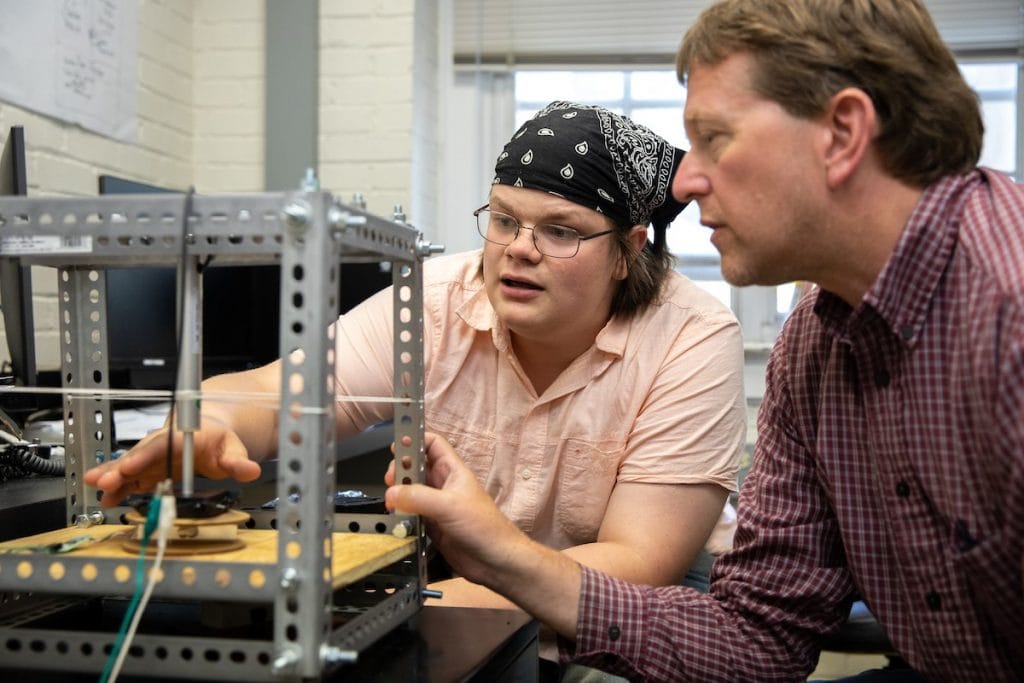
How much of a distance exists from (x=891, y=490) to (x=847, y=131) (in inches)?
13.7

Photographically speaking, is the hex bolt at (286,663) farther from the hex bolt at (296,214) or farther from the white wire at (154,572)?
the hex bolt at (296,214)

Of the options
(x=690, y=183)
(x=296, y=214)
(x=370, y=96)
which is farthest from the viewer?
(x=370, y=96)

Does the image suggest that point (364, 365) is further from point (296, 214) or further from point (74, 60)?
point (74, 60)

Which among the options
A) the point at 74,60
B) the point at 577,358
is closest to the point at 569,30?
the point at 74,60

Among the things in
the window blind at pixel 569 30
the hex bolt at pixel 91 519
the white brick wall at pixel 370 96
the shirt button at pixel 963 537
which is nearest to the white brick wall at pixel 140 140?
the white brick wall at pixel 370 96

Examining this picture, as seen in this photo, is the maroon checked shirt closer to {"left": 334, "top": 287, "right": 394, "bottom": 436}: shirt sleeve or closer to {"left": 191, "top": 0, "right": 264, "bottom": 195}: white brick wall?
{"left": 334, "top": 287, "right": 394, "bottom": 436}: shirt sleeve

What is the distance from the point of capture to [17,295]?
154 cm

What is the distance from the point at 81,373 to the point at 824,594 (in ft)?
2.62

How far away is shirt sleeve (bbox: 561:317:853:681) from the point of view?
1.08 m

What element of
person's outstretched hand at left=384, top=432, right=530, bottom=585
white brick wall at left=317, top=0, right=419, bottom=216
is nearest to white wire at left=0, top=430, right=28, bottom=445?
person's outstretched hand at left=384, top=432, right=530, bottom=585

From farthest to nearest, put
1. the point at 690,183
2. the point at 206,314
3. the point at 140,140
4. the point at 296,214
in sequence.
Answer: the point at 140,140 < the point at 206,314 < the point at 690,183 < the point at 296,214

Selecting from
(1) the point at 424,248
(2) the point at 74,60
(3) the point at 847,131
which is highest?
(2) the point at 74,60

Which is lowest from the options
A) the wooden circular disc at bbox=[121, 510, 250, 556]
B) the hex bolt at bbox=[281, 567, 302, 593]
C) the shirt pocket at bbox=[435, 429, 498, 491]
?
the shirt pocket at bbox=[435, 429, 498, 491]

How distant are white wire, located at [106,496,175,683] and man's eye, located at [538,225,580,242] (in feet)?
2.67
